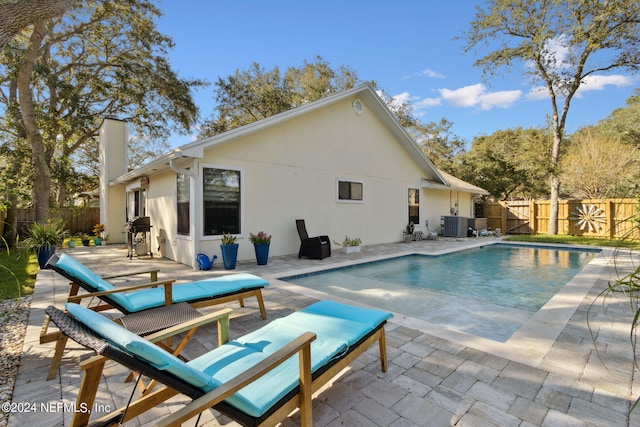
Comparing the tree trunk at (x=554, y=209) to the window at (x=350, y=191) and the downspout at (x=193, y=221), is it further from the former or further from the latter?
the downspout at (x=193, y=221)

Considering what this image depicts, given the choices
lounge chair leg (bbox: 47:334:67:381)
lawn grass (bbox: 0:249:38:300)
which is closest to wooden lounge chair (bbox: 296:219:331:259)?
lawn grass (bbox: 0:249:38:300)

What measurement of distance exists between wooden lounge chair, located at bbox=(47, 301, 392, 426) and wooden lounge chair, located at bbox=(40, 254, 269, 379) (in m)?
1.30

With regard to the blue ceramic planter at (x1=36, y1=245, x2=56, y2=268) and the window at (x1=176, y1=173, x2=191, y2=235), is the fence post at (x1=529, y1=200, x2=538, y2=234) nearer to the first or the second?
the window at (x1=176, y1=173, x2=191, y2=235)

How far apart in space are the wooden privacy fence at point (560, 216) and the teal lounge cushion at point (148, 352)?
686 inches

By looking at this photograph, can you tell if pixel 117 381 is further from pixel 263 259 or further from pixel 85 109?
pixel 85 109

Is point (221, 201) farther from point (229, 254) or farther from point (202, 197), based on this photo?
point (229, 254)

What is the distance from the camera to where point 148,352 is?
140cm

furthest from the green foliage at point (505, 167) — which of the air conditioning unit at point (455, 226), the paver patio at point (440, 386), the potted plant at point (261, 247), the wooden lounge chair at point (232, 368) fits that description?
the wooden lounge chair at point (232, 368)

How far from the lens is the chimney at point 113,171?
12789 millimetres

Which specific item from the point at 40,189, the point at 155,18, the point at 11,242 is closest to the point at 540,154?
the point at 155,18

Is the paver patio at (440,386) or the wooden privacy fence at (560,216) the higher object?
the wooden privacy fence at (560,216)

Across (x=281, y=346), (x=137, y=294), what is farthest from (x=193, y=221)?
(x=281, y=346)

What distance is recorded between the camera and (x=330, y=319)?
267 centimetres

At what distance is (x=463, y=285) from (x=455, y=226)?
9.24m
